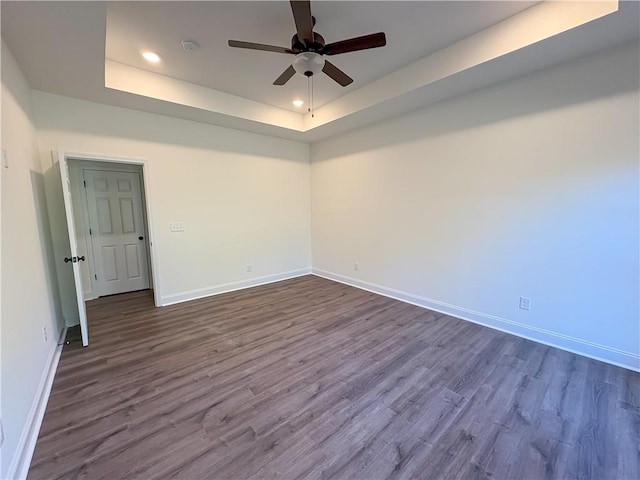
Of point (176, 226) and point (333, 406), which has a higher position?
point (176, 226)

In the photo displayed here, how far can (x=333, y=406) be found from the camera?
201 cm

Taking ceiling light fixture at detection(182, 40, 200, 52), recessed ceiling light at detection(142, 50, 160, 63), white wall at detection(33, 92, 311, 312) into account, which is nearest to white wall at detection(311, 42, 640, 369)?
white wall at detection(33, 92, 311, 312)

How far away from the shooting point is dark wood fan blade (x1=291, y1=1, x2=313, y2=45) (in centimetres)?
177

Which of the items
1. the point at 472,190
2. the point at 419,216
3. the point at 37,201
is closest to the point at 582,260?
the point at 472,190

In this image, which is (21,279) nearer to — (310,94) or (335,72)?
(335,72)

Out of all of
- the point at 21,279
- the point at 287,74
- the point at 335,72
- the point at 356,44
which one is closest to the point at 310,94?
the point at 287,74

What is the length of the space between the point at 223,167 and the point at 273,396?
3560mm

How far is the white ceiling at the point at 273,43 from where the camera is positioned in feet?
6.76

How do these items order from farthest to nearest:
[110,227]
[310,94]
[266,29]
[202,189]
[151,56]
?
[110,227], [202,189], [310,94], [151,56], [266,29]

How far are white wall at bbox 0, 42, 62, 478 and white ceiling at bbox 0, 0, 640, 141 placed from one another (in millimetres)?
462

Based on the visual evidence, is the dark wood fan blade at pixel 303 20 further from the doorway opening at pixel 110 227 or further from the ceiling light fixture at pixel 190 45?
the doorway opening at pixel 110 227

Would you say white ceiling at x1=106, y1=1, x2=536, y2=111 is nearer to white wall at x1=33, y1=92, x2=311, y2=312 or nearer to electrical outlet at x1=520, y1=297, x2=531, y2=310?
white wall at x1=33, y1=92, x2=311, y2=312

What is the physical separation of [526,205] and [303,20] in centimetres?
275

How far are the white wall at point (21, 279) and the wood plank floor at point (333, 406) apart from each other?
217 mm
